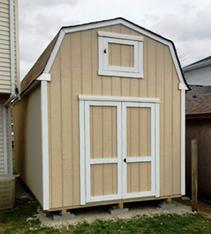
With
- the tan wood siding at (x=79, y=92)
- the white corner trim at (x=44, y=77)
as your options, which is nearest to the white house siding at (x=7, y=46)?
the white corner trim at (x=44, y=77)

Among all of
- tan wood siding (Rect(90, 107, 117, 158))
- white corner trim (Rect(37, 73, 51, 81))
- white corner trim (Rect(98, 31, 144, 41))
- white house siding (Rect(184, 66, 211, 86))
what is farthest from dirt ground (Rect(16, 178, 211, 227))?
white house siding (Rect(184, 66, 211, 86))

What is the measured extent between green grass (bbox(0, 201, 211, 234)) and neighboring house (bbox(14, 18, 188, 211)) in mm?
479

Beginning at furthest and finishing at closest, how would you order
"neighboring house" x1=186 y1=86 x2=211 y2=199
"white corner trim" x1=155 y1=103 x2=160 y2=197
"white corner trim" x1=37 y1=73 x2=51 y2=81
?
"neighboring house" x1=186 y1=86 x2=211 y2=199 → "white corner trim" x1=155 y1=103 x2=160 y2=197 → "white corner trim" x1=37 y1=73 x2=51 y2=81

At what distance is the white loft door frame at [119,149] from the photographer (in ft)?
19.1

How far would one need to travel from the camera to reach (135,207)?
21.4 ft

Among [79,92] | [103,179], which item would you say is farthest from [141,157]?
[79,92]

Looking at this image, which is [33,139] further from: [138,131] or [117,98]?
[138,131]

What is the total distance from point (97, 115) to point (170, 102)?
1641 mm

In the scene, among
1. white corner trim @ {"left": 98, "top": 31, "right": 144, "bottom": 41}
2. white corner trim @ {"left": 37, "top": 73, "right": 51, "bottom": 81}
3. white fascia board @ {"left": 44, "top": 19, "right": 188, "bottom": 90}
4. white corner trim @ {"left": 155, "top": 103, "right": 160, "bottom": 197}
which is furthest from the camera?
Result: white corner trim @ {"left": 155, "top": 103, "right": 160, "bottom": 197}

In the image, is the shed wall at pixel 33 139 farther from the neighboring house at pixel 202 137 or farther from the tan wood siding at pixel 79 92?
the neighboring house at pixel 202 137

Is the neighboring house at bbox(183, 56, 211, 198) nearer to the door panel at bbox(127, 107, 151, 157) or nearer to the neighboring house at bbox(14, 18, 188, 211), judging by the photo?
the neighboring house at bbox(14, 18, 188, 211)

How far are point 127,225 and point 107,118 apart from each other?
1.97 metres

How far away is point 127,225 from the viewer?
5.40m

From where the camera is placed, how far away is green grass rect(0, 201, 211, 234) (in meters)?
5.12
